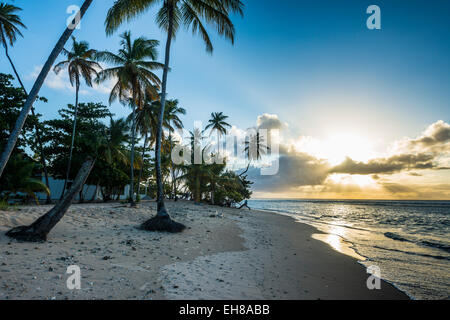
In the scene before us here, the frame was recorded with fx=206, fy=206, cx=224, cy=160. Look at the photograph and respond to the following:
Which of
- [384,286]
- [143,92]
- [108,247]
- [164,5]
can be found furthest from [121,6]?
[384,286]

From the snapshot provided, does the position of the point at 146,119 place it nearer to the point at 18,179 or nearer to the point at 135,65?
the point at 135,65

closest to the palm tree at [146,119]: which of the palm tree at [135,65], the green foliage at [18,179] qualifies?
the palm tree at [135,65]

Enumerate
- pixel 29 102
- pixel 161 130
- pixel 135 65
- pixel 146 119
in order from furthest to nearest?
pixel 146 119, pixel 135 65, pixel 161 130, pixel 29 102

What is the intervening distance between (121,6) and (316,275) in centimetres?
1289

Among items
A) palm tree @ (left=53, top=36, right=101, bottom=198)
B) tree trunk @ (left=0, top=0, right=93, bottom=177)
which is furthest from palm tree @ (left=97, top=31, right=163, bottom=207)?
tree trunk @ (left=0, top=0, right=93, bottom=177)

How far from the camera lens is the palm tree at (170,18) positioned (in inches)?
374

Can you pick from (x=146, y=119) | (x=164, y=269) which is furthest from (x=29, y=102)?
(x=146, y=119)

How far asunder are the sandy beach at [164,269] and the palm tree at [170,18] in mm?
2654

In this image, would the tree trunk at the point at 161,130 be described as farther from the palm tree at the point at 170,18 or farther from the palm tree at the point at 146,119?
the palm tree at the point at 146,119

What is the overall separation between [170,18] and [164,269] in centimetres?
1239

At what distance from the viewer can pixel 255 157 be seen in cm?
3734

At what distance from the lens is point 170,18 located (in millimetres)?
11344

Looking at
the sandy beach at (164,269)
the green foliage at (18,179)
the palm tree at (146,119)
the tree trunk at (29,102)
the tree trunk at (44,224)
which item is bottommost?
the sandy beach at (164,269)

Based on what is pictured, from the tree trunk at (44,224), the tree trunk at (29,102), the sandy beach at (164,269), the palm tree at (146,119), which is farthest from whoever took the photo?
the palm tree at (146,119)
